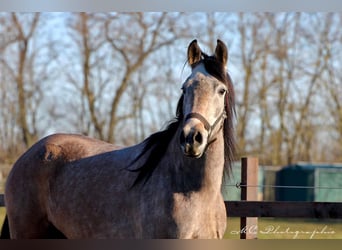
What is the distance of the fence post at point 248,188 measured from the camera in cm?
498

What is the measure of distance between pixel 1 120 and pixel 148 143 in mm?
6944

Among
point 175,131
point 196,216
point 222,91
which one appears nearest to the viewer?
point 196,216

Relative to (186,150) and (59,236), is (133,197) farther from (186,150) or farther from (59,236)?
(59,236)

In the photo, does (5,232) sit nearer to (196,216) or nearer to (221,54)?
(196,216)

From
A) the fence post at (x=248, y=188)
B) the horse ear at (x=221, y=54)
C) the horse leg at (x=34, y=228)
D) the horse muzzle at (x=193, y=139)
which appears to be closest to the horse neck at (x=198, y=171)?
the horse muzzle at (x=193, y=139)

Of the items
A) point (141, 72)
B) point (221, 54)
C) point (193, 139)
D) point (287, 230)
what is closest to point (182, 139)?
point (193, 139)

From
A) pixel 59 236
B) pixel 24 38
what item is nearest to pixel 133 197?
pixel 59 236

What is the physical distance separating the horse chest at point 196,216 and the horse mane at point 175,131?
268 millimetres

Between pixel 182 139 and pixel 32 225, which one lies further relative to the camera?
pixel 32 225

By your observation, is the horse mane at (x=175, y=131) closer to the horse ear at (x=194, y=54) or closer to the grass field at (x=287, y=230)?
the horse ear at (x=194, y=54)

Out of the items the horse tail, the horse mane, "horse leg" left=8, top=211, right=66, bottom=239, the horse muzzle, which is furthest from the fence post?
the horse muzzle

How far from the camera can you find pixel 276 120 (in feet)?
38.4

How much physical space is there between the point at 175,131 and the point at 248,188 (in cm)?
182

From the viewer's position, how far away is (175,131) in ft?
11.3
